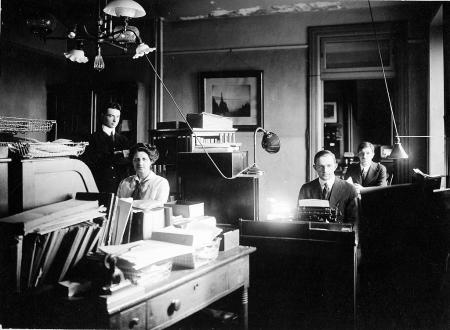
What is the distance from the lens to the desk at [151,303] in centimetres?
150

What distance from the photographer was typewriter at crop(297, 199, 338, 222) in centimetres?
272

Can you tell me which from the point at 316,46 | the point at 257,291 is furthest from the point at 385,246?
the point at 316,46

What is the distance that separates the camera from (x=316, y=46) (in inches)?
229

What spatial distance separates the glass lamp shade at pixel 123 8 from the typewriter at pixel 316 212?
6.78 ft

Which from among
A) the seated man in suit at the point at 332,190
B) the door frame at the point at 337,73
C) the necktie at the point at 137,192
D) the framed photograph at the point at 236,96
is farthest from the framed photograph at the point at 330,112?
the necktie at the point at 137,192

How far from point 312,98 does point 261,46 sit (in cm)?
102

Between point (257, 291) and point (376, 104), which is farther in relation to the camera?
point (376, 104)

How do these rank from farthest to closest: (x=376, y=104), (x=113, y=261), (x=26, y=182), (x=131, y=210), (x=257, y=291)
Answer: (x=376, y=104)
(x=257, y=291)
(x=131, y=210)
(x=26, y=182)
(x=113, y=261)

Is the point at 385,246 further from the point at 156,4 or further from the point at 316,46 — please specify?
the point at 156,4

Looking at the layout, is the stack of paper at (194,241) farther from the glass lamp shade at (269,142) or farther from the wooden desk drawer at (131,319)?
the glass lamp shade at (269,142)

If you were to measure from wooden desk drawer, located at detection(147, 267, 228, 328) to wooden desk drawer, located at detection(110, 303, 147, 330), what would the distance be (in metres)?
0.03

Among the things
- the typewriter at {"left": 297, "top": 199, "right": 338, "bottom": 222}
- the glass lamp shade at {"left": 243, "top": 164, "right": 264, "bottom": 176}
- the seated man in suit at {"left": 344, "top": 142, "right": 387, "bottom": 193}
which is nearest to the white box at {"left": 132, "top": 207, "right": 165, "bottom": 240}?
the glass lamp shade at {"left": 243, "top": 164, "right": 264, "bottom": 176}

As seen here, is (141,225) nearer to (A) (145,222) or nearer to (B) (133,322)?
(A) (145,222)

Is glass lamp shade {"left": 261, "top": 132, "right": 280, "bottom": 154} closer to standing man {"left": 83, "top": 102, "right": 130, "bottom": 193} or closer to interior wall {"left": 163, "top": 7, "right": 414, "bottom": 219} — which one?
standing man {"left": 83, "top": 102, "right": 130, "bottom": 193}
